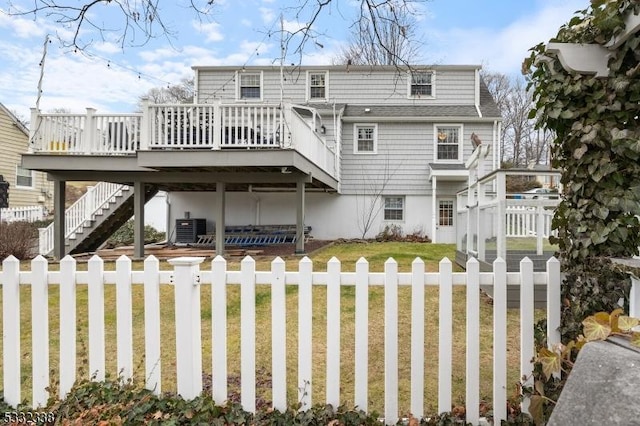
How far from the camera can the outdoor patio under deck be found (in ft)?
28.4

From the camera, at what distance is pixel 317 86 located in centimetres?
1587

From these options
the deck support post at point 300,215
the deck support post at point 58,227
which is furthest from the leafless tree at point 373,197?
the deck support post at point 58,227

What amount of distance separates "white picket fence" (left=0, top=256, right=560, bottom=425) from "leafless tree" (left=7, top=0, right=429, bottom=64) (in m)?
2.09

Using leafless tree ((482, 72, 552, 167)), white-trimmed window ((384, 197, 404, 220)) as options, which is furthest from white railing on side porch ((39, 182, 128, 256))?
leafless tree ((482, 72, 552, 167))

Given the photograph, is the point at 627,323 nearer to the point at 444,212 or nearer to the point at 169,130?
the point at 169,130

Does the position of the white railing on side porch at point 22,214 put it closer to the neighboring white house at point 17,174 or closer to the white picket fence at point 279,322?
the neighboring white house at point 17,174

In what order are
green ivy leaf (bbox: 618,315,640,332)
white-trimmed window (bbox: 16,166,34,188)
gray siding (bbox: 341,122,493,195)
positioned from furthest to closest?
white-trimmed window (bbox: 16,166,34,188), gray siding (bbox: 341,122,493,195), green ivy leaf (bbox: 618,315,640,332)

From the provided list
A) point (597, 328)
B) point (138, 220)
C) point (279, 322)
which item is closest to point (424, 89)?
point (138, 220)

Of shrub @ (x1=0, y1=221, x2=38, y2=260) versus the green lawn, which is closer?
the green lawn

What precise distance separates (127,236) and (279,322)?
50.9 ft

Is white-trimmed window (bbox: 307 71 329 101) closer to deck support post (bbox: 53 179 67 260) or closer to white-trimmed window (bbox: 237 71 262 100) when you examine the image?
white-trimmed window (bbox: 237 71 262 100)

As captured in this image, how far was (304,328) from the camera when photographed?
2.49m

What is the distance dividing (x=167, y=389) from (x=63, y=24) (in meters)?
3.15

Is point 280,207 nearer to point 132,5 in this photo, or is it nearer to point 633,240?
point 132,5
